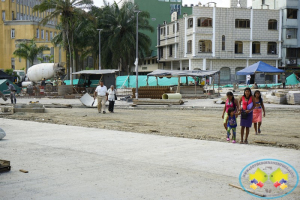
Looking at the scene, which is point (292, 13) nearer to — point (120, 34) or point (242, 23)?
point (242, 23)

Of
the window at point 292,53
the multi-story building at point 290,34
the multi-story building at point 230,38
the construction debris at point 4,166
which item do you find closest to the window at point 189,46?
the multi-story building at point 230,38

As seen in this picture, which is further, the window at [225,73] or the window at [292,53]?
the window at [292,53]

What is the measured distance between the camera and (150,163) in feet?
28.6

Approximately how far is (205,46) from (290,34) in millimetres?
12771

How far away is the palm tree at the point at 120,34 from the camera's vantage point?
193 ft

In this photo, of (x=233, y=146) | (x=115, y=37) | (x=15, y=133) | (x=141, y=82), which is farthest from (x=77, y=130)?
(x=115, y=37)

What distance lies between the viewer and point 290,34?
63.1 m

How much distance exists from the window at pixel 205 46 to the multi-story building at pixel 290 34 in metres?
10.9

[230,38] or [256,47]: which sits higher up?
[230,38]

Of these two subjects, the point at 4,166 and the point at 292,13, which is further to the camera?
the point at 292,13

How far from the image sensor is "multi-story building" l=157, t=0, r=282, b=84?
198 feet

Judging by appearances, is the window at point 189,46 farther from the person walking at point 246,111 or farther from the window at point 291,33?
the person walking at point 246,111
